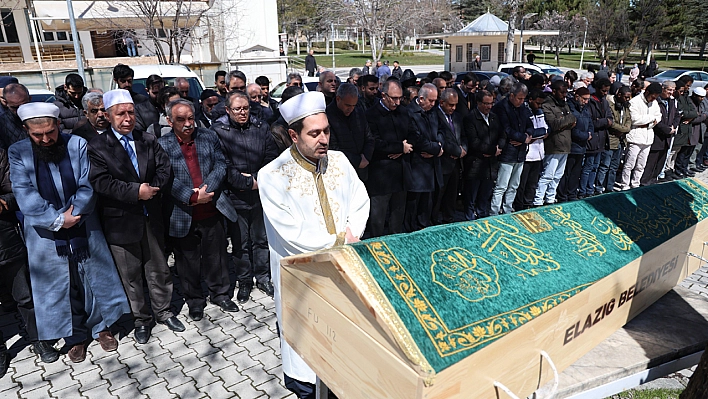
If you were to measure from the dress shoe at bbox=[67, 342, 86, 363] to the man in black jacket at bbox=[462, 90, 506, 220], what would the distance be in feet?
16.2

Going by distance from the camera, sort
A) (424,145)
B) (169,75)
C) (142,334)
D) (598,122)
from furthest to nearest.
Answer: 1. (169,75)
2. (598,122)
3. (424,145)
4. (142,334)

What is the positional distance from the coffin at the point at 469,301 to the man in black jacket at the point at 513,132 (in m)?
3.64

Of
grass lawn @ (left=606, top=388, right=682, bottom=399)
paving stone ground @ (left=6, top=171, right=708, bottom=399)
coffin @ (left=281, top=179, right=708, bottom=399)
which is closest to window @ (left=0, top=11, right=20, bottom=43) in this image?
paving stone ground @ (left=6, top=171, right=708, bottom=399)

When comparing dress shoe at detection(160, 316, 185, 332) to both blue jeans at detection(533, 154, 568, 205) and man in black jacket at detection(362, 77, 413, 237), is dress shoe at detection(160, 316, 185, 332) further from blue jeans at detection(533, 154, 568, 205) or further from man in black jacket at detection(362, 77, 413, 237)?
blue jeans at detection(533, 154, 568, 205)

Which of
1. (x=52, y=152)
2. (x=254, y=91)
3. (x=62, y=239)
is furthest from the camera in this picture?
(x=254, y=91)

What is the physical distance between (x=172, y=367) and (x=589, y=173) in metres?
Answer: 6.98

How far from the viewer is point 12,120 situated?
4.90 m

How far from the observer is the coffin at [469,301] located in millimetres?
1897

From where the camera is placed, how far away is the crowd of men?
323 centimetres

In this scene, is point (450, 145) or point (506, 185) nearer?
point (450, 145)

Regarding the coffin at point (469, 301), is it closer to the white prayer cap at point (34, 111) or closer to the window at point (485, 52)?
the white prayer cap at point (34, 111)

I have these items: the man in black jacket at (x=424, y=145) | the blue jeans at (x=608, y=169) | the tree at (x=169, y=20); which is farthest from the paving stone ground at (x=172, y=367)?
the tree at (x=169, y=20)

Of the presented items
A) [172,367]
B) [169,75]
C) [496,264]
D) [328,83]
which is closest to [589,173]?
[328,83]

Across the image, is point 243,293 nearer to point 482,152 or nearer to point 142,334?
point 142,334
